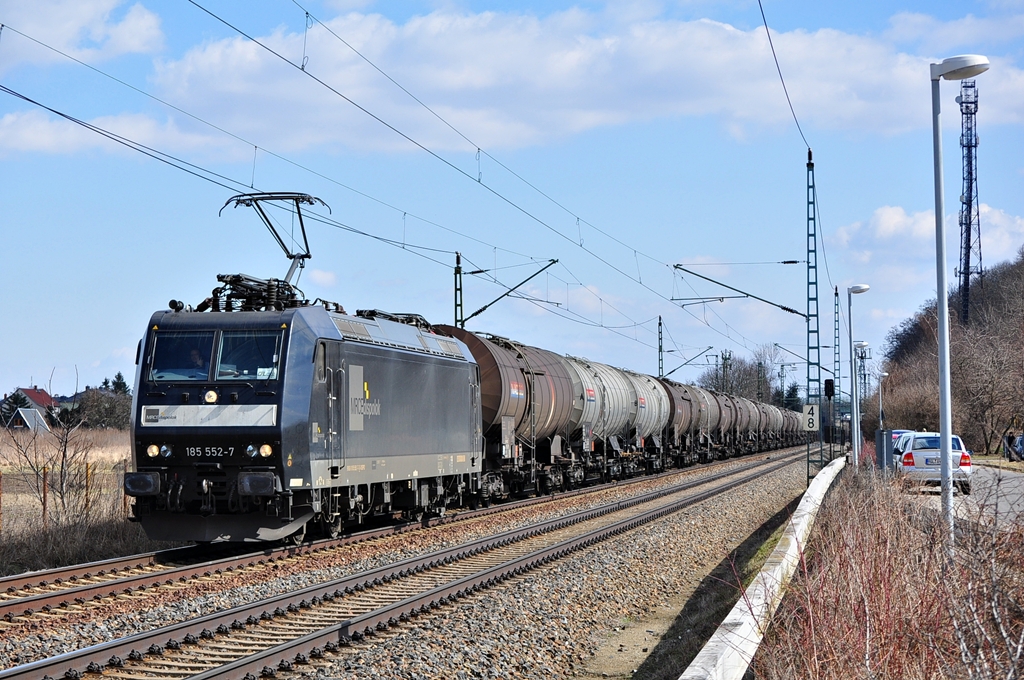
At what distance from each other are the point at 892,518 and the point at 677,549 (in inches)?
275

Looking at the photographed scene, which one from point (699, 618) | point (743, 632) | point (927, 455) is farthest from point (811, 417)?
point (743, 632)

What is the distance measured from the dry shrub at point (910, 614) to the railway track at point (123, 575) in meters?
7.26

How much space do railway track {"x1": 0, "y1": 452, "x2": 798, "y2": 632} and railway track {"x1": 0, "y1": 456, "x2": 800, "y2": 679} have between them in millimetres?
1840

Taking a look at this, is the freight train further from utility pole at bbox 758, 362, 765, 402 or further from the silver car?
utility pole at bbox 758, 362, 765, 402

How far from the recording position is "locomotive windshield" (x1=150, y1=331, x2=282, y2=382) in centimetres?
1388

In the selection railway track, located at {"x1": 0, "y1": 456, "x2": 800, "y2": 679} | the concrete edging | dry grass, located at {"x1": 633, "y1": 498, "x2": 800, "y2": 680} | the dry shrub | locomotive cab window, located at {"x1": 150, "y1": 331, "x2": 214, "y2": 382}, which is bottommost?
dry grass, located at {"x1": 633, "y1": 498, "x2": 800, "y2": 680}

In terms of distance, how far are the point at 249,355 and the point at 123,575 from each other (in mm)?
3285

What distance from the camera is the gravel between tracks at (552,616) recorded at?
8.62 meters

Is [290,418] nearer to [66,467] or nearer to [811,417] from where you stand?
[66,467]

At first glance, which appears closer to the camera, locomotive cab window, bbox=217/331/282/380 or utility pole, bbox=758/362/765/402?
locomotive cab window, bbox=217/331/282/380

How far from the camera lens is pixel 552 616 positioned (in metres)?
10.8

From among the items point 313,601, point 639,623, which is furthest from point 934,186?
point 313,601

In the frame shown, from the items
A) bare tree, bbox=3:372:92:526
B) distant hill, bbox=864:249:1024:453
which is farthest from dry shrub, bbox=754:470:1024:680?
distant hill, bbox=864:249:1024:453

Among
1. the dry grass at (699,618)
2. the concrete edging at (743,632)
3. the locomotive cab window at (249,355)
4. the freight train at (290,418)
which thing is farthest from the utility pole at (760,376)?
the concrete edging at (743,632)
